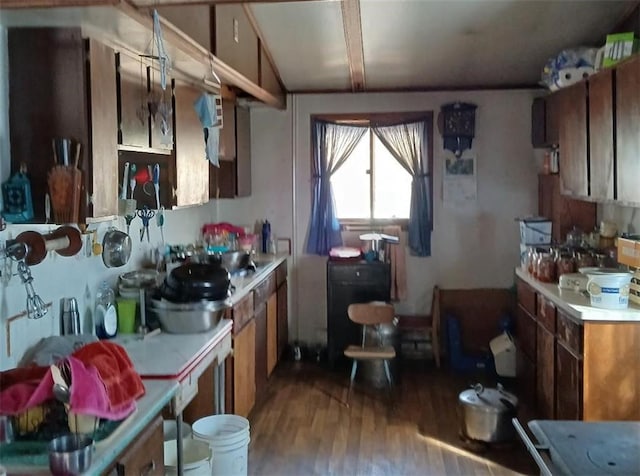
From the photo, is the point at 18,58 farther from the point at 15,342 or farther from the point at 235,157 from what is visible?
the point at 235,157

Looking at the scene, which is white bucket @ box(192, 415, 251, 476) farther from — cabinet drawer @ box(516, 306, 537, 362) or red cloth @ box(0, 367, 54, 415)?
cabinet drawer @ box(516, 306, 537, 362)

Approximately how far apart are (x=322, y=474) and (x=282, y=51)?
306 cm

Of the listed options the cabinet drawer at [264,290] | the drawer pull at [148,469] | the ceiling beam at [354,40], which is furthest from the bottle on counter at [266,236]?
the drawer pull at [148,469]

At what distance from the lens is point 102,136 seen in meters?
2.59

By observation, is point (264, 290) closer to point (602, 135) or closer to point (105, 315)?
point (105, 315)

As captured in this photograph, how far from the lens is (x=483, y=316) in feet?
19.4

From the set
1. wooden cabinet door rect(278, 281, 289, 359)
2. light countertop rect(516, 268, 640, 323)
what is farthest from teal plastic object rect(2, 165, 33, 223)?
wooden cabinet door rect(278, 281, 289, 359)

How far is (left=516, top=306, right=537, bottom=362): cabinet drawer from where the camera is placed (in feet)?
15.2

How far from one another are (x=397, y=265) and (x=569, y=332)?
90.9 inches

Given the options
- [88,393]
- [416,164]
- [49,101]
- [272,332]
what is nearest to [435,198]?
[416,164]

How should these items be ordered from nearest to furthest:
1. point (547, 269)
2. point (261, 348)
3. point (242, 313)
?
point (242, 313), point (547, 269), point (261, 348)

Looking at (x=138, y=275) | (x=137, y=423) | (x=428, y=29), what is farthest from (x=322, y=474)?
(x=428, y=29)

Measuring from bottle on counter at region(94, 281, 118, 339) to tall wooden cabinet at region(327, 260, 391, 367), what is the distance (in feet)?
8.32

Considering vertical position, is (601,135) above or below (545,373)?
above
